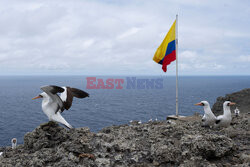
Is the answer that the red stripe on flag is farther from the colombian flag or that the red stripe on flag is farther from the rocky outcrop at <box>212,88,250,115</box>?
the rocky outcrop at <box>212,88,250,115</box>

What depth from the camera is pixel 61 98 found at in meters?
10.9

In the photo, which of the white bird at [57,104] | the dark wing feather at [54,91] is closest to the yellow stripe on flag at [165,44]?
the white bird at [57,104]

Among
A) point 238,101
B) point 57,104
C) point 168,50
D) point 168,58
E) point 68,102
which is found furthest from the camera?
point 238,101

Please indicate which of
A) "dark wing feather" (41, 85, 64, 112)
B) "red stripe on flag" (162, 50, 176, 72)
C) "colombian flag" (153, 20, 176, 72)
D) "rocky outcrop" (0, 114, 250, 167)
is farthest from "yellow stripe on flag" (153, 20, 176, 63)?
"dark wing feather" (41, 85, 64, 112)

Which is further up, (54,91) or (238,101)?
(54,91)

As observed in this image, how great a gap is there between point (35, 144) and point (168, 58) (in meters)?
15.6

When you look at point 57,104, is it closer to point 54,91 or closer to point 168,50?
point 54,91

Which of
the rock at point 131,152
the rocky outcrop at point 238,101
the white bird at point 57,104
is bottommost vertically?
the rocky outcrop at point 238,101

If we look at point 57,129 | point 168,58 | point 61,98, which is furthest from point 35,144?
point 168,58

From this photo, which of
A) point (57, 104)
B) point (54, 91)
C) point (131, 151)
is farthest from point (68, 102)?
point (131, 151)

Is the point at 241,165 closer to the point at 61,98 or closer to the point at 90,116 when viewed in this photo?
the point at 61,98

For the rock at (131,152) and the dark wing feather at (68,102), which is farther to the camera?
the dark wing feather at (68,102)

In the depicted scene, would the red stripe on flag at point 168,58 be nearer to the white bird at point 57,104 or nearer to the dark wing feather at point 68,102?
the white bird at point 57,104

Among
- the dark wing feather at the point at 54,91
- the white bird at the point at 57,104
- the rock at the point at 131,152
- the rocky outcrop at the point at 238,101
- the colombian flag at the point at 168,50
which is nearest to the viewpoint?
the rock at the point at 131,152
